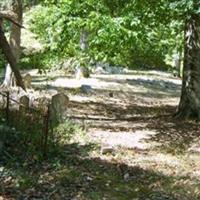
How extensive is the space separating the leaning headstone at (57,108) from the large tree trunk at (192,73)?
147 inches

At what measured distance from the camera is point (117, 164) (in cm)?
1027

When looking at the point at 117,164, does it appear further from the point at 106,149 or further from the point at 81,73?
the point at 81,73

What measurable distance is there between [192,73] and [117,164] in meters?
5.54

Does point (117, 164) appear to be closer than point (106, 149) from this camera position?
Yes

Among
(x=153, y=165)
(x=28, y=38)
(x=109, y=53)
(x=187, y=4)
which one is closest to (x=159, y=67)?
(x=28, y=38)

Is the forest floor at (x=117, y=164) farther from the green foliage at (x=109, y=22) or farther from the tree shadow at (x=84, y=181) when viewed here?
the green foliage at (x=109, y=22)

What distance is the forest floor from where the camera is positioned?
28.5 feet

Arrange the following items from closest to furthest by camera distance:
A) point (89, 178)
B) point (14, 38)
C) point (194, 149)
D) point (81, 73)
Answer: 1. point (89, 178)
2. point (194, 149)
3. point (14, 38)
4. point (81, 73)

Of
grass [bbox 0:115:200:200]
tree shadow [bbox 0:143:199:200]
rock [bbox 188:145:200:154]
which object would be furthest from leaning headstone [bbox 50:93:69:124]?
rock [bbox 188:145:200:154]

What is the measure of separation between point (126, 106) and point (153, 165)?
8874mm

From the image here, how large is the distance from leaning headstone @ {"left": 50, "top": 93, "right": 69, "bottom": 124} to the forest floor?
2.28ft

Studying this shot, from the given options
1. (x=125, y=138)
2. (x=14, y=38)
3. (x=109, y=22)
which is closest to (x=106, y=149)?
(x=125, y=138)

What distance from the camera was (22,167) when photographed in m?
9.62

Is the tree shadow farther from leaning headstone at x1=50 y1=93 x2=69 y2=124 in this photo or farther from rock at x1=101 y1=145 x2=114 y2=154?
leaning headstone at x1=50 y1=93 x2=69 y2=124
